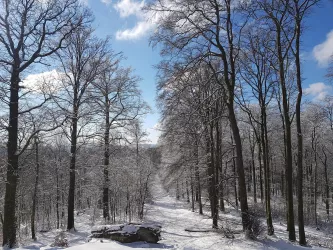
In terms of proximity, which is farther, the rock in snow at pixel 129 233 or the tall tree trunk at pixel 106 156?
the tall tree trunk at pixel 106 156

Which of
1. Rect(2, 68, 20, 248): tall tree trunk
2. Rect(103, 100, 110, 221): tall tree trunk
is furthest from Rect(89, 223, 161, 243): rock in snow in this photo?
Rect(103, 100, 110, 221): tall tree trunk

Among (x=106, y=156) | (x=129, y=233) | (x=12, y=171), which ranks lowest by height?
(x=129, y=233)

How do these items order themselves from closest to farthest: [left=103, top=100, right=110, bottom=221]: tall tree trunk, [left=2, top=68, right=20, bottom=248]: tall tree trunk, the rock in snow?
the rock in snow → [left=2, top=68, right=20, bottom=248]: tall tree trunk → [left=103, top=100, right=110, bottom=221]: tall tree trunk

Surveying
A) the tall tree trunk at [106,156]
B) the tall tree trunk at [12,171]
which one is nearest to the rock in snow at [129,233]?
the tall tree trunk at [12,171]

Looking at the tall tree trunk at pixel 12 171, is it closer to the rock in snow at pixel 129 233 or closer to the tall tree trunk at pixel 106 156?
the rock in snow at pixel 129 233

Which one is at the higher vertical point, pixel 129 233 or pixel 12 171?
pixel 12 171

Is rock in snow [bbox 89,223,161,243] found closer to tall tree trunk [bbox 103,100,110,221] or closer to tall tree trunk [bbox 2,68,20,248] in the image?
tall tree trunk [bbox 2,68,20,248]

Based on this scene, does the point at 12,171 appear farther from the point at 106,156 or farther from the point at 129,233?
the point at 106,156

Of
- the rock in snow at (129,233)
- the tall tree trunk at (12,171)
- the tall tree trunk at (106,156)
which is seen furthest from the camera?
the tall tree trunk at (106,156)

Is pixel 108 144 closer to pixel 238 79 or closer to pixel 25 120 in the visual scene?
pixel 25 120

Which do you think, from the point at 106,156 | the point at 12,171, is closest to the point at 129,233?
the point at 12,171

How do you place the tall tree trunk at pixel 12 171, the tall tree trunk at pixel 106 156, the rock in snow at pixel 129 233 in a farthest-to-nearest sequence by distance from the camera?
the tall tree trunk at pixel 106 156 < the tall tree trunk at pixel 12 171 < the rock in snow at pixel 129 233

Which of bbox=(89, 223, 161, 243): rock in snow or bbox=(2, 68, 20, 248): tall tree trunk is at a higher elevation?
bbox=(2, 68, 20, 248): tall tree trunk

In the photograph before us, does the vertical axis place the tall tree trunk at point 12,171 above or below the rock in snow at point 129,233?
above
